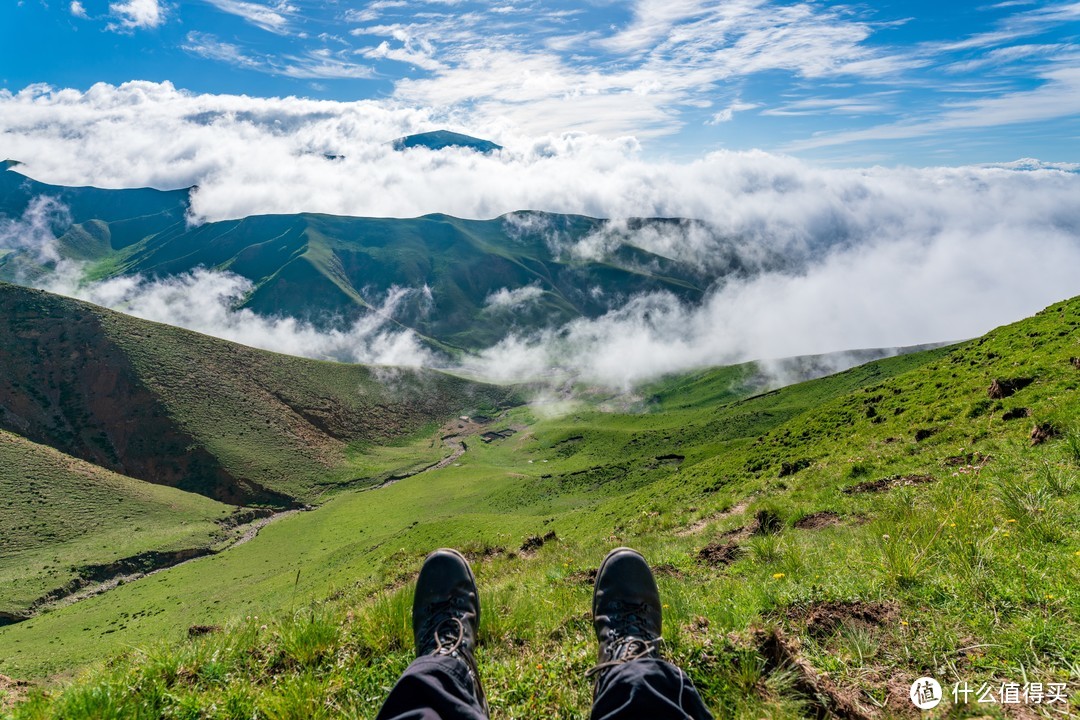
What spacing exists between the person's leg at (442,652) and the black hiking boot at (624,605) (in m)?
1.29

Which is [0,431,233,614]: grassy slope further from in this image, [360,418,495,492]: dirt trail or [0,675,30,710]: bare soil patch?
[0,675,30,710]: bare soil patch

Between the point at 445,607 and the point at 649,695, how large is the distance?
2.68 meters

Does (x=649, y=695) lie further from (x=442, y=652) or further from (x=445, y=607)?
(x=445, y=607)

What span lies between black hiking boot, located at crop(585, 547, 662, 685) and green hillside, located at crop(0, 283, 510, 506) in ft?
366

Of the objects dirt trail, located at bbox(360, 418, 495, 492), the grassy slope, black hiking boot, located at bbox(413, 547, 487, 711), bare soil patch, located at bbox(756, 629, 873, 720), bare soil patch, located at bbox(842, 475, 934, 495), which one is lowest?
dirt trail, located at bbox(360, 418, 495, 492)

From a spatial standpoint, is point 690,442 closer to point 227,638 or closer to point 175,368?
point 227,638

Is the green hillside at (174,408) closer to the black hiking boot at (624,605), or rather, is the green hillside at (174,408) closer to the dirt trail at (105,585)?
the dirt trail at (105,585)

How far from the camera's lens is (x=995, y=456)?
11719mm

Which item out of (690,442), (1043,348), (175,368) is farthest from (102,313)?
(1043,348)

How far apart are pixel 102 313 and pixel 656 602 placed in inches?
6449

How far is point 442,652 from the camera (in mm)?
4422

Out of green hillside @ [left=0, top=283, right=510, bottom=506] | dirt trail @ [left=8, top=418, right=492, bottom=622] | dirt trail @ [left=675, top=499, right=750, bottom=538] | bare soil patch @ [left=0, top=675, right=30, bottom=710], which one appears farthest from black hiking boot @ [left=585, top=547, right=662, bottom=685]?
green hillside @ [left=0, top=283, right=510, bottom=506]

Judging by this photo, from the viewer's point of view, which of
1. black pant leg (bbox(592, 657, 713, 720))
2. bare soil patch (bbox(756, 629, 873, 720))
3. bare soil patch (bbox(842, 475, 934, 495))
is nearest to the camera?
black pant leg (bbox(592, 657, 713, 720))

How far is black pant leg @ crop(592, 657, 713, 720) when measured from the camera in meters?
3.24
